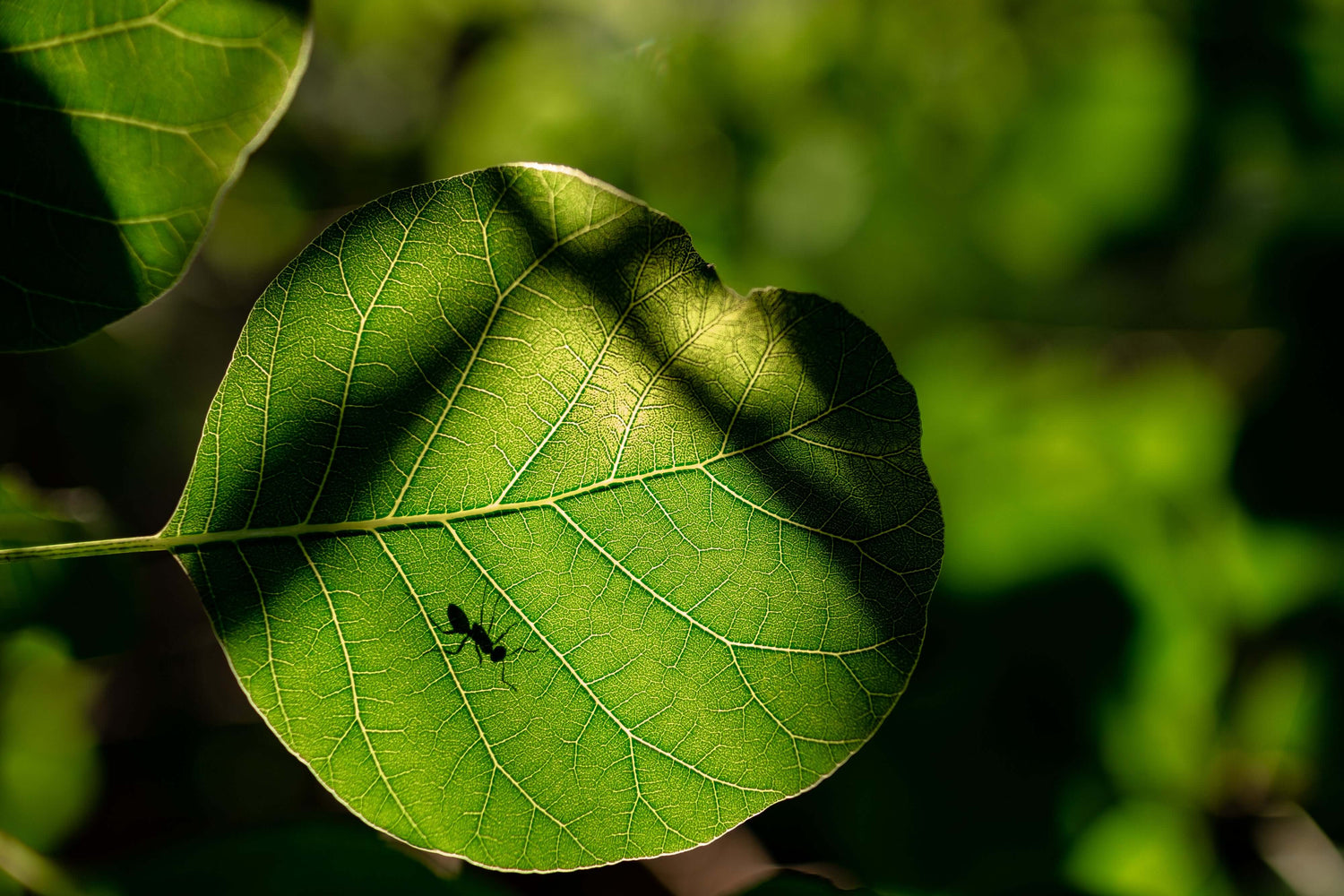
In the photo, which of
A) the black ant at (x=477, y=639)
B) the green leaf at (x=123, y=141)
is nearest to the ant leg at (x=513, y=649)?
the black ant at (x=477, y=639)

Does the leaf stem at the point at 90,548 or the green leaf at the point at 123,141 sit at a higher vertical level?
the green leaf at the point at 123,141

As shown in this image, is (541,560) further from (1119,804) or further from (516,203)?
(1119,804)

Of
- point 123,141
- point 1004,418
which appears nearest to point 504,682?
point 123,141

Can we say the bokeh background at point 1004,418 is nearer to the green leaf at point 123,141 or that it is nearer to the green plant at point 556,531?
the green plant at point 556,531

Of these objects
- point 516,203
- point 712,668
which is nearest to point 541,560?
point 712,668

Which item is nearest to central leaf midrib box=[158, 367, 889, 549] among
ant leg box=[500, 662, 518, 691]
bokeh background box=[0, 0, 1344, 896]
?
ant leg box=[500, 662, 518, 691]

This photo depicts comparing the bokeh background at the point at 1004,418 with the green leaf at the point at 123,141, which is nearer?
the green leaf at the point at 123,141

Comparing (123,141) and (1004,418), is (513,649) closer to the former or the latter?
(123,141)
